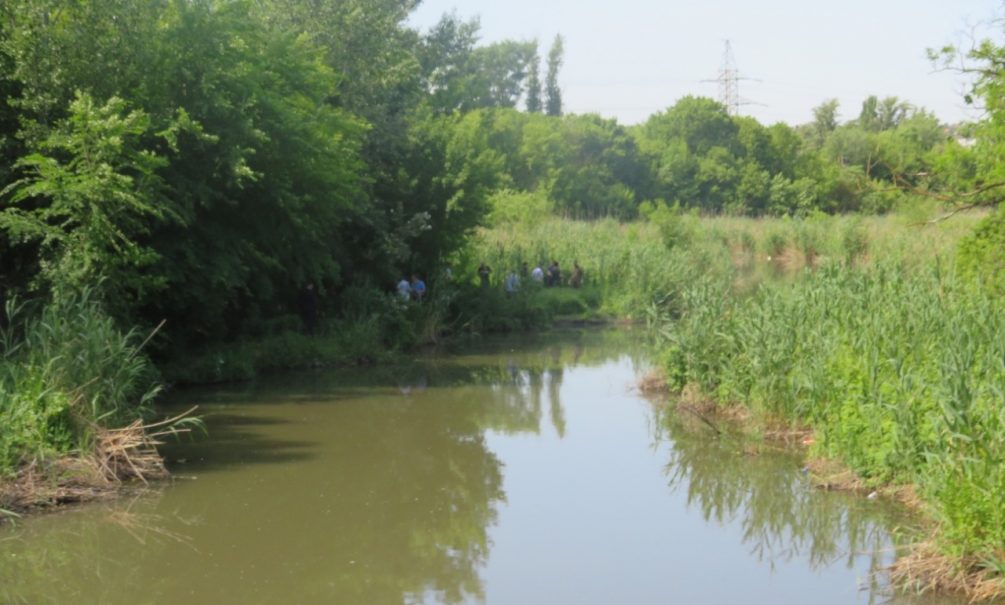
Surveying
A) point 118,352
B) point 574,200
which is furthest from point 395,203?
point 574,200

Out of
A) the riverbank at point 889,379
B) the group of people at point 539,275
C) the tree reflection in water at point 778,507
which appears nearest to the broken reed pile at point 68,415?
the tree reflection in water at point 778,507

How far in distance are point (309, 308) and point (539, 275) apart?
11718mm

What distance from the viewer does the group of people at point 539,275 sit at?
107ft

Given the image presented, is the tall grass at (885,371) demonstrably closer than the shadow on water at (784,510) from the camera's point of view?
Yes

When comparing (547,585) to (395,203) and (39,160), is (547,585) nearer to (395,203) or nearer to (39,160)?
(39,160)

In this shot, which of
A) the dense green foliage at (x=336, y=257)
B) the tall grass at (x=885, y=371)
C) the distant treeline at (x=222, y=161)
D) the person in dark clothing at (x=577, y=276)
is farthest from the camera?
the person in dark clothing at (x=577, y=276)

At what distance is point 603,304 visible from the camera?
1411 inches

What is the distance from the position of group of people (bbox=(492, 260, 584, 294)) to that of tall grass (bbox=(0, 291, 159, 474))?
61.7ft

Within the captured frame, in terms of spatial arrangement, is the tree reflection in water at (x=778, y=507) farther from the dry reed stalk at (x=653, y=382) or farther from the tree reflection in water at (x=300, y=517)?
the dry reed stalk at (x=653, y=382)

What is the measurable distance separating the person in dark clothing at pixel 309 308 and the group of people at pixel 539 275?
325 inches

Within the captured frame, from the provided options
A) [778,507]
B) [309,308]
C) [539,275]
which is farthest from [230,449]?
[539,275]

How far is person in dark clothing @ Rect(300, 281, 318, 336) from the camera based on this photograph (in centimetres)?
2445

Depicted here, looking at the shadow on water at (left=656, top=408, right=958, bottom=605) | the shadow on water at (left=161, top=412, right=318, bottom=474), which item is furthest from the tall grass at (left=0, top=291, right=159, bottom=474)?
the shadow on water at (left=656, top=408, right=958, bottom=605)

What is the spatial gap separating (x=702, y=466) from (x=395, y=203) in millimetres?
15070
